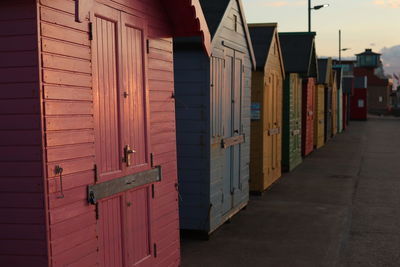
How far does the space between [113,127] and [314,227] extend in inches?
205

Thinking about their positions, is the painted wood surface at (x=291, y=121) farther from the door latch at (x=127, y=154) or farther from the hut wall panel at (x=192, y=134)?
the door latch at (x=127, y=154)

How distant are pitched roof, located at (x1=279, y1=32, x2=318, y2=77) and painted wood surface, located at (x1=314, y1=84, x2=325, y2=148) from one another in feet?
19.9

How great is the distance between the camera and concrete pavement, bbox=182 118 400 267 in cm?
720

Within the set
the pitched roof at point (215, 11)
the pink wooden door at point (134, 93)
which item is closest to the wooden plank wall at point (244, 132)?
the pitched roof at point (215, 11)

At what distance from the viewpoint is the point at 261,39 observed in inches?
479

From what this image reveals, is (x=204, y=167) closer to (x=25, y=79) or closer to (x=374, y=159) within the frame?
(x=25, y=79)

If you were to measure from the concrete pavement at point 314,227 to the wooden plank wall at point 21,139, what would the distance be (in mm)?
3242

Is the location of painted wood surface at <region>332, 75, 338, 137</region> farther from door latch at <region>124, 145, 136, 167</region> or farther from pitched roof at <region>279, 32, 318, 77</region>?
door latch at <region>124, 145, 136, 167</region>

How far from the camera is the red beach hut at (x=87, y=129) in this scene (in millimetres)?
3947

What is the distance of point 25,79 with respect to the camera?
3920 mm

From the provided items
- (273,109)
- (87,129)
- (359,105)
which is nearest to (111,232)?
(87,129)

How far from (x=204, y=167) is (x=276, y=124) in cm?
582

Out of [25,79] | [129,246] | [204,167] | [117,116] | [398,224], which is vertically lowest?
[398,224]

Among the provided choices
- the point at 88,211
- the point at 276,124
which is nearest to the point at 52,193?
the point at 88,211
